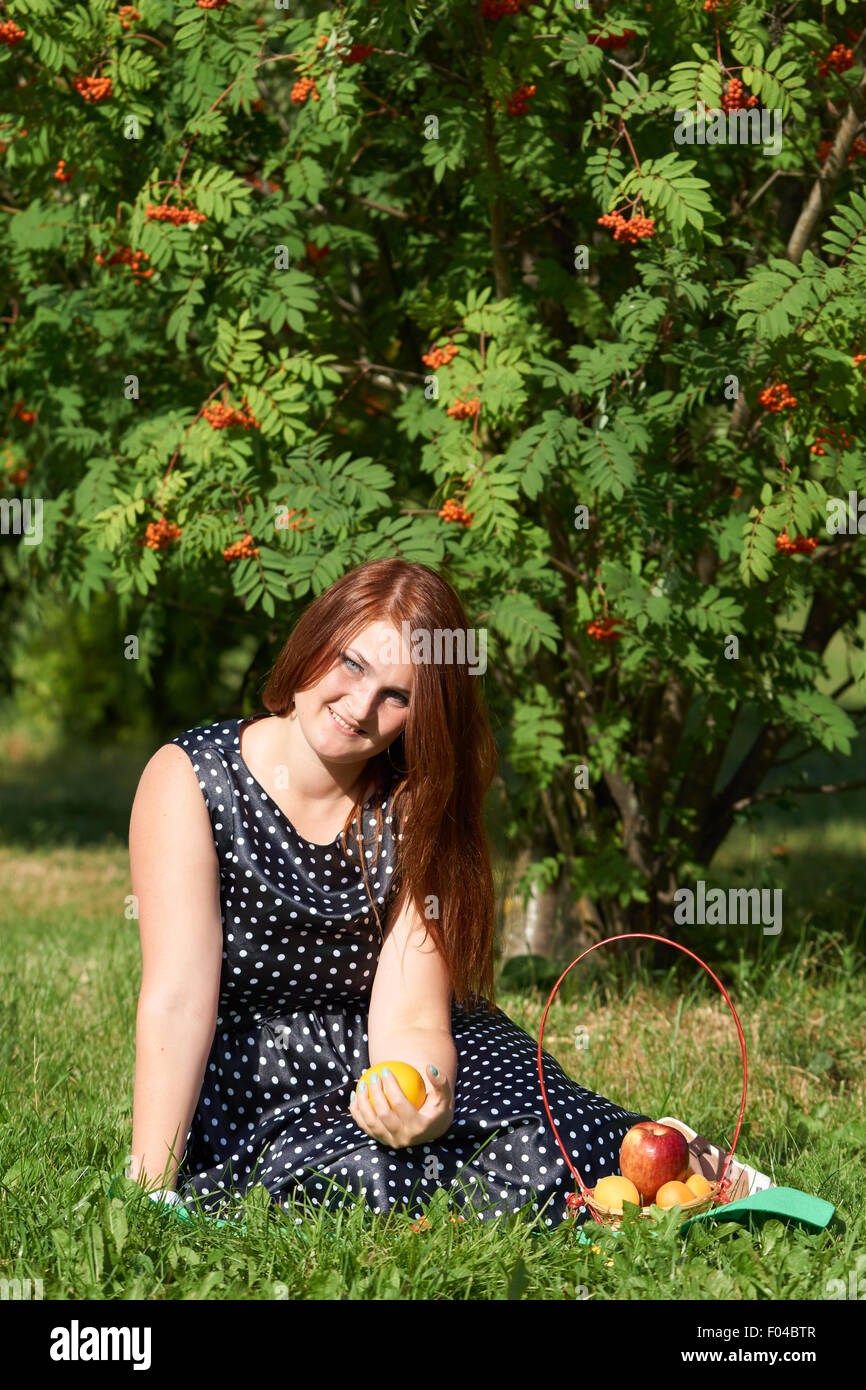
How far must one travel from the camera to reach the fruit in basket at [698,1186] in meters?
2.58

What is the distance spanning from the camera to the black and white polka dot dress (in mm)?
2617

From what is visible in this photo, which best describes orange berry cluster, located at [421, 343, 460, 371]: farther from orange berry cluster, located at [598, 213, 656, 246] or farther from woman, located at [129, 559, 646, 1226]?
woman, located at [129, 559, 646, 1226]

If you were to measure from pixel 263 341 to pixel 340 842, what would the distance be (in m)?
2.04

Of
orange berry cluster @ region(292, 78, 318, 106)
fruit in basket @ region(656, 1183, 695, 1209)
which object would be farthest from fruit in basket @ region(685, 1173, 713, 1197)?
orange berry cluster @ region(292, 78, 318, 106)

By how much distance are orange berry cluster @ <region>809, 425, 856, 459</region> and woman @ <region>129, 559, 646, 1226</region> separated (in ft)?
3.97

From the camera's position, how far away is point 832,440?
3.45 metres

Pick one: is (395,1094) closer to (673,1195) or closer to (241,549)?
(673,1195)

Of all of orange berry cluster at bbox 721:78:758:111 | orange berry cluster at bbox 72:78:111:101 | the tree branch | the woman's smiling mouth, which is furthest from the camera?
the tree branch

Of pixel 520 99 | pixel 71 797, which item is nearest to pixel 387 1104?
pixel 520 99

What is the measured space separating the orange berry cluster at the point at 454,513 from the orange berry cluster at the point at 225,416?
0.59 metres
